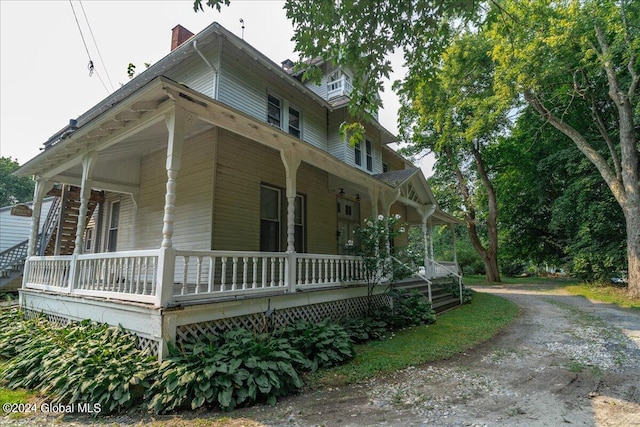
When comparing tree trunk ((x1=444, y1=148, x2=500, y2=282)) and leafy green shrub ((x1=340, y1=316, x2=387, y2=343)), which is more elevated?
tree trunk ((x1=444, y1=148, x2=500, y2=282))

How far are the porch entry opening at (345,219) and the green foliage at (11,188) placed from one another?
1699 inches

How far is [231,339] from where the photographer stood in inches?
187

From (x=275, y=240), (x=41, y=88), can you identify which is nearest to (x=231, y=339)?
→ (x=275, y=240)

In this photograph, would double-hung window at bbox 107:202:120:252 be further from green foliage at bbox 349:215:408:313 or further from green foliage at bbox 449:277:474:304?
green foliage at bbox 449:277:474:304

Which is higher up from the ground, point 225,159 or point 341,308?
point 225,159

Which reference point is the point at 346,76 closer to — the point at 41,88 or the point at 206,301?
the point at 41,88

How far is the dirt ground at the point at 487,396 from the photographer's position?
3486 mm

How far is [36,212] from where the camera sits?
27.3 ft

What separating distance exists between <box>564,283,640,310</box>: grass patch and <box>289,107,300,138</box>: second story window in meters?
12.4

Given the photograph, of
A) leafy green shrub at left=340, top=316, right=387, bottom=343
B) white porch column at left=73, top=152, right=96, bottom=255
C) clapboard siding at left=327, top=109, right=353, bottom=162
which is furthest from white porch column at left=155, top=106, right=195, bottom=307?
clapboard siding at left=327, top=109, right=353, bottom=162

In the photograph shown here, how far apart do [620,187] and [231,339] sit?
54.1ft

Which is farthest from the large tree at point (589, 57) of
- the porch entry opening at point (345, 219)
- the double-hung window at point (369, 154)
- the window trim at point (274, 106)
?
the window trim at point (274, 106)

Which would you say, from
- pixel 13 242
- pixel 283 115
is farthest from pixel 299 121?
pixel 13 242

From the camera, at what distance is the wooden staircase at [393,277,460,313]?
1015cm
